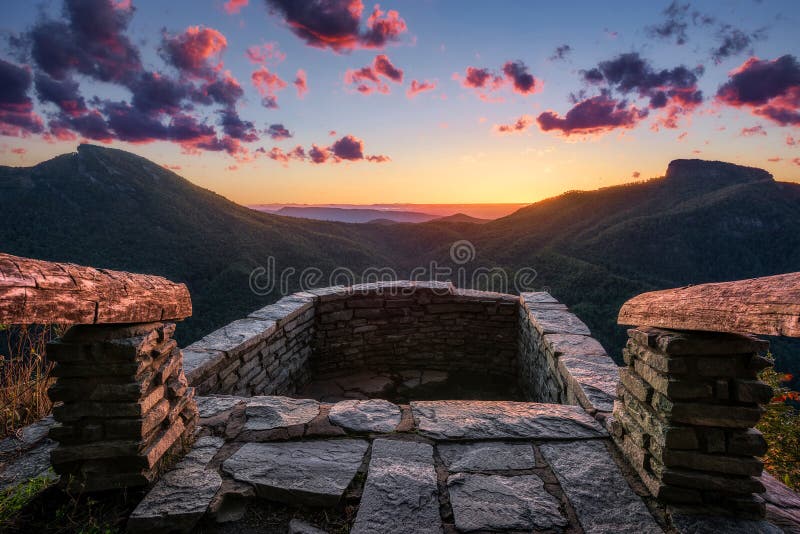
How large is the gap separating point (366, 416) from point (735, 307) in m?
1.95

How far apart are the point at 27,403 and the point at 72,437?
1278 millimetres

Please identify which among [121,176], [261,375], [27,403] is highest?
[121,176]

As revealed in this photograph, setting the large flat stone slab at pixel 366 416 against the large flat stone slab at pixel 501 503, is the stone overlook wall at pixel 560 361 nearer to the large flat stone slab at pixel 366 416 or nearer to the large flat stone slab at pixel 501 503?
the large flat stone slab at pixel 501 503

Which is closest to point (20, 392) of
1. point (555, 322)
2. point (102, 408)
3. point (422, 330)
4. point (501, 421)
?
point (102, 408)

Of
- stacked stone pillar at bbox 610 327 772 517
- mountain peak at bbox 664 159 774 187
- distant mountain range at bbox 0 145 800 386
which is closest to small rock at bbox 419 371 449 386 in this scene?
stacked stone pillar at bbox 610 327 772 517

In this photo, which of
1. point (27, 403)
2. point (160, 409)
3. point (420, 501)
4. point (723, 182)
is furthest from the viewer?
point (723, 182)

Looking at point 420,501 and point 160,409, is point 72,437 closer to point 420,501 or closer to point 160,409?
point 160,409

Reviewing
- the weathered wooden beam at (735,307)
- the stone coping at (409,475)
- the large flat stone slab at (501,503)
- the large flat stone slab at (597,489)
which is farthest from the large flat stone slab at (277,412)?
the weathered wooden beam at (735,307)

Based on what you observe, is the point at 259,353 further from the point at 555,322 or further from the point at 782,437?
the point at 782,437

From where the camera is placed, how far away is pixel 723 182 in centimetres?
3672

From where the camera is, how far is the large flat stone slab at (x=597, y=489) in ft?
4.96

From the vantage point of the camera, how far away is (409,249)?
39062 mm

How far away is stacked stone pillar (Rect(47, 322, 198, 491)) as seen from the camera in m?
1.56

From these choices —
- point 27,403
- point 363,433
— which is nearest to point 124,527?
point 363,433
